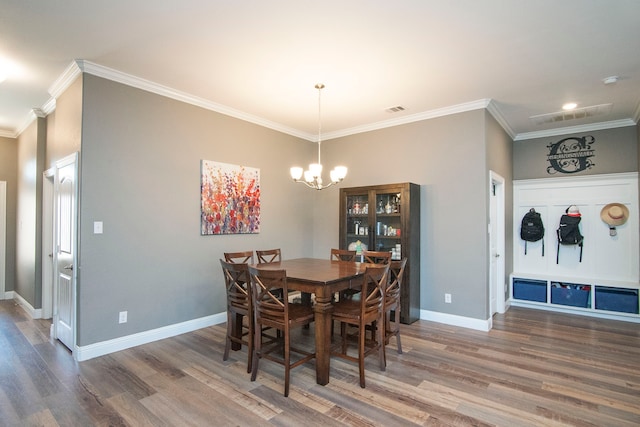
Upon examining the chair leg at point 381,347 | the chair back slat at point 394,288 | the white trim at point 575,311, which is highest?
the chair back slat at point 394,288

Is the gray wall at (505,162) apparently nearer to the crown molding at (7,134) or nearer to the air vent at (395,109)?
the air vent at (395,109)

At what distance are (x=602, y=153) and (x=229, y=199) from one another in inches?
211

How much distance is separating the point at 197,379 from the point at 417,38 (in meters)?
3.31

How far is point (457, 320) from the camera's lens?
4.20m

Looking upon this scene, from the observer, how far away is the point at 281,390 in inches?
102

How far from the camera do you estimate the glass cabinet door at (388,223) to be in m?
4.46

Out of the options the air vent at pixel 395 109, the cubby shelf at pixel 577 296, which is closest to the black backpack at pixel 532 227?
the cubby shelf at pixel 577 296

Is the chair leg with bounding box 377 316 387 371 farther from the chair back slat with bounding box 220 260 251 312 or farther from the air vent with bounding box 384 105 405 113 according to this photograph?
the air vent with bounding box 384 105 405 113

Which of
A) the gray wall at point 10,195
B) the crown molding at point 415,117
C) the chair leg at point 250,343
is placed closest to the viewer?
the chair leg at point 250,343

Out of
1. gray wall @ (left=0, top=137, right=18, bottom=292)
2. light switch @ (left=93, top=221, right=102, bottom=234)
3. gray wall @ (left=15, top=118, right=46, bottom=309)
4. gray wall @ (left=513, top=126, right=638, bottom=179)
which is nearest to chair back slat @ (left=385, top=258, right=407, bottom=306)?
light switch @ (left=93, top=221, right=102, bottom=234)

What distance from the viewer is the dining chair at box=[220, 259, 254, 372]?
285cm

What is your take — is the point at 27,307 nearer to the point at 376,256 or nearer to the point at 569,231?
the point at 376,256

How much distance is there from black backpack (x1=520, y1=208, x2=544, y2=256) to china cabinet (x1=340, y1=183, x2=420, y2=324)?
2164 millimetres

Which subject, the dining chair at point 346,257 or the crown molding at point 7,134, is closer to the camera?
the dining chair at point 346,257
